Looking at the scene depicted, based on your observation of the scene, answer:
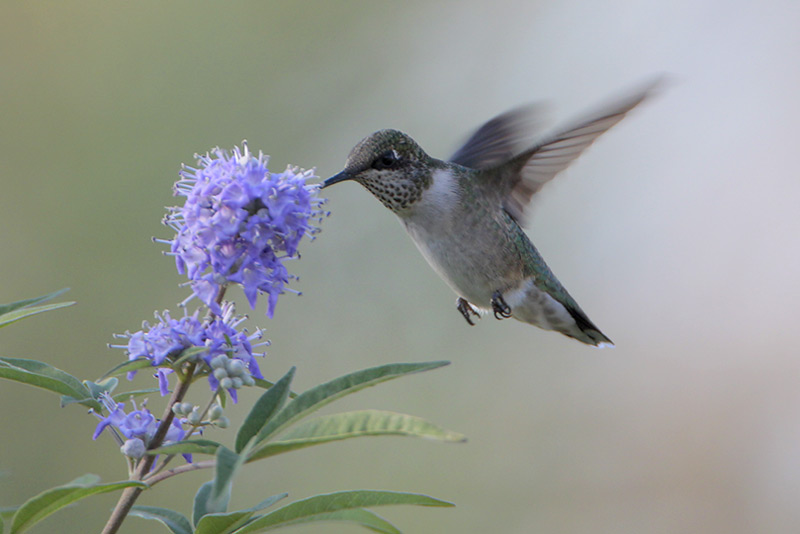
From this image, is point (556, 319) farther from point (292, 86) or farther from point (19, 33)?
point (19, 33)

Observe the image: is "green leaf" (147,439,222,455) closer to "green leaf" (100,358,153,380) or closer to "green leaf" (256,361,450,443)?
"green leaf" (256,361,450,443)

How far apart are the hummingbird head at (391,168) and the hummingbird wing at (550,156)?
0.48 m

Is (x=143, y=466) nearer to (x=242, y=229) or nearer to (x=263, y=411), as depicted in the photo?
(x=263, y=411)

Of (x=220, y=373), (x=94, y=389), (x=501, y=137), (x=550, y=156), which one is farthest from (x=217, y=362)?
(x=501, y=137)

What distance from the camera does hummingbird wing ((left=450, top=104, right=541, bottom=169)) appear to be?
16.7 feet

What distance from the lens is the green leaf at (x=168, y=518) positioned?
2436 mm

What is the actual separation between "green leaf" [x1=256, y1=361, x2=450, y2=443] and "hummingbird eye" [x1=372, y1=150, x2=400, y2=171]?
2.46 metres

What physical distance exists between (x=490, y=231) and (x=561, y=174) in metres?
0.52

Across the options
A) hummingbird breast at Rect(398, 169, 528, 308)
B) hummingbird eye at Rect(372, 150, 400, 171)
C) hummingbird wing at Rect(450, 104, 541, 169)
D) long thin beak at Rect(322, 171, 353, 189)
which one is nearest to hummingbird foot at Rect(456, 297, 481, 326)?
hummingbird breast at Rect(398, 169, 528, 308)

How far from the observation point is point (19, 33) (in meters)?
8.41

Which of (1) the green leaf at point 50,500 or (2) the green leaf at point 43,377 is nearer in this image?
(1) the green leaf at point 50,500

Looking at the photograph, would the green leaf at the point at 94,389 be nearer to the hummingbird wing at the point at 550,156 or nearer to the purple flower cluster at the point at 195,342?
the purple flower cluster at the point at 195,342

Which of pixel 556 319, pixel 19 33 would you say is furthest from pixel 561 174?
pixel 19 33

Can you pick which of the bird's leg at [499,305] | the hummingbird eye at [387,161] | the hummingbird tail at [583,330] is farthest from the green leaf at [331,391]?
the hummingbird tail at [583,330]
